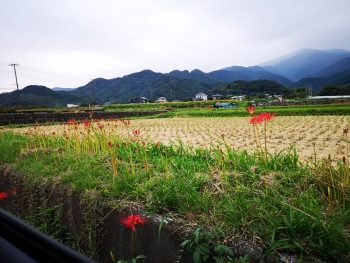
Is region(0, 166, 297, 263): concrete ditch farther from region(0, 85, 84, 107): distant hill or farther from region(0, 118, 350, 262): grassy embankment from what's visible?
region(0, 85, 84, 107): distant hill

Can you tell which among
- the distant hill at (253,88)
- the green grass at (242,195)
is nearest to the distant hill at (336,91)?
the distant hill at (253,88)

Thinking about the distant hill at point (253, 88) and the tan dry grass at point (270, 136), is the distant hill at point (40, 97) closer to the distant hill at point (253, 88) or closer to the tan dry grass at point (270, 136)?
the distant hill at point (253, 88)

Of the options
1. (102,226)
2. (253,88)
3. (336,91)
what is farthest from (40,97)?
(102,226)

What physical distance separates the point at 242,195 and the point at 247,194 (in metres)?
0.11

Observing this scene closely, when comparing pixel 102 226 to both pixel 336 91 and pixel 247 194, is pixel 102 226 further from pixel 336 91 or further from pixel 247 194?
pixel 336 91

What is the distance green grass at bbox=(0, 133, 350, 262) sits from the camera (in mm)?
1732

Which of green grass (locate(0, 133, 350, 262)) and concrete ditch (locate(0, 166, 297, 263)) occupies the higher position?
green grass (locate(0, 133, 350, 262))

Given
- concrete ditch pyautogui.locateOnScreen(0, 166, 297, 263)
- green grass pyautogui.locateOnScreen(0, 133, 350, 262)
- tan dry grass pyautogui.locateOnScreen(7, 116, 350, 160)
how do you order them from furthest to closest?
tan dry grass pyautogui.locateOnScreen(7, 116, 350, 160)
concrete ditch pyautogui.locateOnScreen(0, 166, 297, 263)
green grass pyautogui.locateOnScreen(0, 133, 350, 262)

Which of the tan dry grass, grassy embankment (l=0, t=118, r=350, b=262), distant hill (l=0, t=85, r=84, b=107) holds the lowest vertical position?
the tan dry grass

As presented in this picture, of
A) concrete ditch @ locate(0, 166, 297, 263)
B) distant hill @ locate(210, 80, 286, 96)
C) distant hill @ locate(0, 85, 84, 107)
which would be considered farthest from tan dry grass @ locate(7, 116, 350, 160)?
distant hill @ locate(0, 85, 84, 107)

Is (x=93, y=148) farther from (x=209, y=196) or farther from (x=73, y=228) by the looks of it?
(x=209, y=196)

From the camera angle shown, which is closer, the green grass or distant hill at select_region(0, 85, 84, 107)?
the green grass

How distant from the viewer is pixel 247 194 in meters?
2.46

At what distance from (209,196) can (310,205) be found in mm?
811
